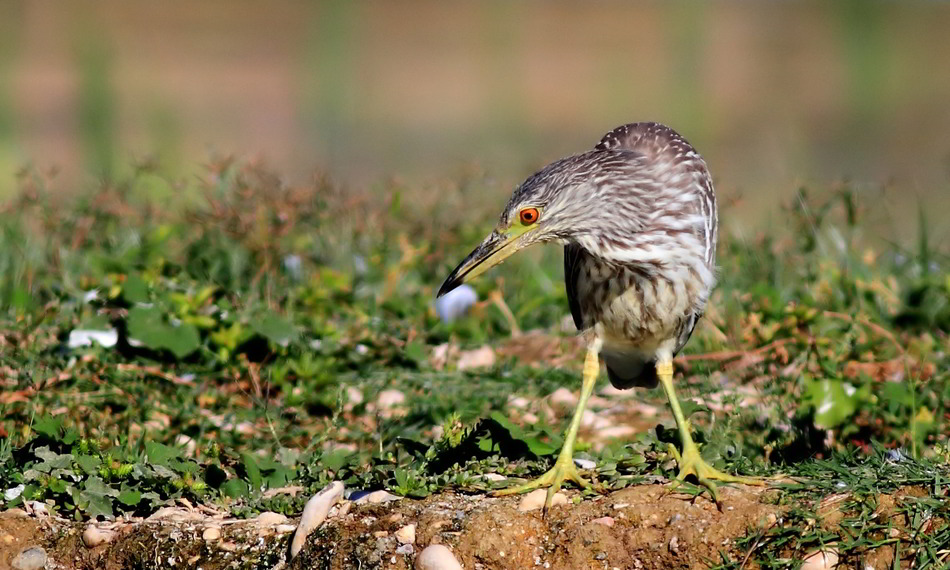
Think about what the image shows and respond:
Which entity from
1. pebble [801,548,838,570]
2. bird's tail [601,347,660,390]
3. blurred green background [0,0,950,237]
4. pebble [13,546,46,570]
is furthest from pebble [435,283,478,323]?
pebble [801,548,838,570]

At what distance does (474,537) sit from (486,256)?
1.05 m

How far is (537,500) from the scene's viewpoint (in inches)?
161

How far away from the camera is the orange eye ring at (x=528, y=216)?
175 inches

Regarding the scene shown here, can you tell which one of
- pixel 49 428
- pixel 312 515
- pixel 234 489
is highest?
pixel 49 428

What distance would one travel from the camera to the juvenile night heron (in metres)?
4.47

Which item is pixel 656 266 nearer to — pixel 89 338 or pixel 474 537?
pixel 474 537

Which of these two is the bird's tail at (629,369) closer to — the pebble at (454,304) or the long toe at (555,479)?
the long toe at (555,479)

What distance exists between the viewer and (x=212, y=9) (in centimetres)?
2928

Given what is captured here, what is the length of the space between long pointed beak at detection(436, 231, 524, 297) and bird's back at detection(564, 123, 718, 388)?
0.26m

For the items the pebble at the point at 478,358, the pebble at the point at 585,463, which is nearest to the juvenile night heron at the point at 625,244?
the pebble at the point at 585,463

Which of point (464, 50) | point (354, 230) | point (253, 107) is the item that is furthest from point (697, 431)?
point (464, 50)

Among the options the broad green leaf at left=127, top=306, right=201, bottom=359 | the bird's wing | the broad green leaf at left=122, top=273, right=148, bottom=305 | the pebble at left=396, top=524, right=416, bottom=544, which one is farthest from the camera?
the broad green leaf at left=122, top=273, right=148, bottom=305

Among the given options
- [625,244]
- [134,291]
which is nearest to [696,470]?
[625,244]

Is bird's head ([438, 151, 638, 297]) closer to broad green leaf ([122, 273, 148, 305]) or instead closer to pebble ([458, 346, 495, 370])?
pebble ([458, 346, 495, 370])
